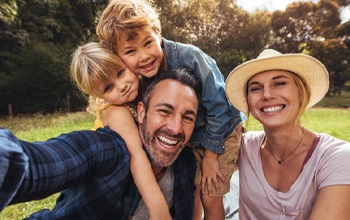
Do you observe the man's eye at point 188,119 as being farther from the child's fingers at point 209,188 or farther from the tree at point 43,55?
the tree at point 43,55

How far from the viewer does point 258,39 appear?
978 inches

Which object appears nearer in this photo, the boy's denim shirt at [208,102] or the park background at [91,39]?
the boy's denim shirt at [208,102]

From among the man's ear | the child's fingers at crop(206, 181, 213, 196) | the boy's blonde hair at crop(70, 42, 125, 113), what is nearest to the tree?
the boy's blonde hair at crop(70, 42, 125, 113)

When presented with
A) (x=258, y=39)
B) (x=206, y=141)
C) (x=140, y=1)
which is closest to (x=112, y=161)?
(x=206, y=141)

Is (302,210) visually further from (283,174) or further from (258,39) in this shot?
(258,39)

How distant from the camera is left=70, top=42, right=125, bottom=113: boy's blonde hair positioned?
2436 millimetres

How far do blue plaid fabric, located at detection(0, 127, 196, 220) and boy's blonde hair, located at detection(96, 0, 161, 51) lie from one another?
0.93 metres

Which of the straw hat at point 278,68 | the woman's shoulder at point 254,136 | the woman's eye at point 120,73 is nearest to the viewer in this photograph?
the straw hat at point 278,68

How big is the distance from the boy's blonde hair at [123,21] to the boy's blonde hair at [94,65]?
0.13 meters

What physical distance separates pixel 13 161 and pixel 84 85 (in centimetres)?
160

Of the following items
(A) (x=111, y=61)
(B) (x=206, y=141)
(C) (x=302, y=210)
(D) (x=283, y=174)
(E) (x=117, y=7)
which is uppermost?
(E) (x=117, y=7)

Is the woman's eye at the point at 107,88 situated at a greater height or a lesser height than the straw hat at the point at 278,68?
lesser

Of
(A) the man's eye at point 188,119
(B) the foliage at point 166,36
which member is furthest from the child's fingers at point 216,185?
(B) the foliage at point 166,36

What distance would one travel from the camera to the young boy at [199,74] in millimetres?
2613
